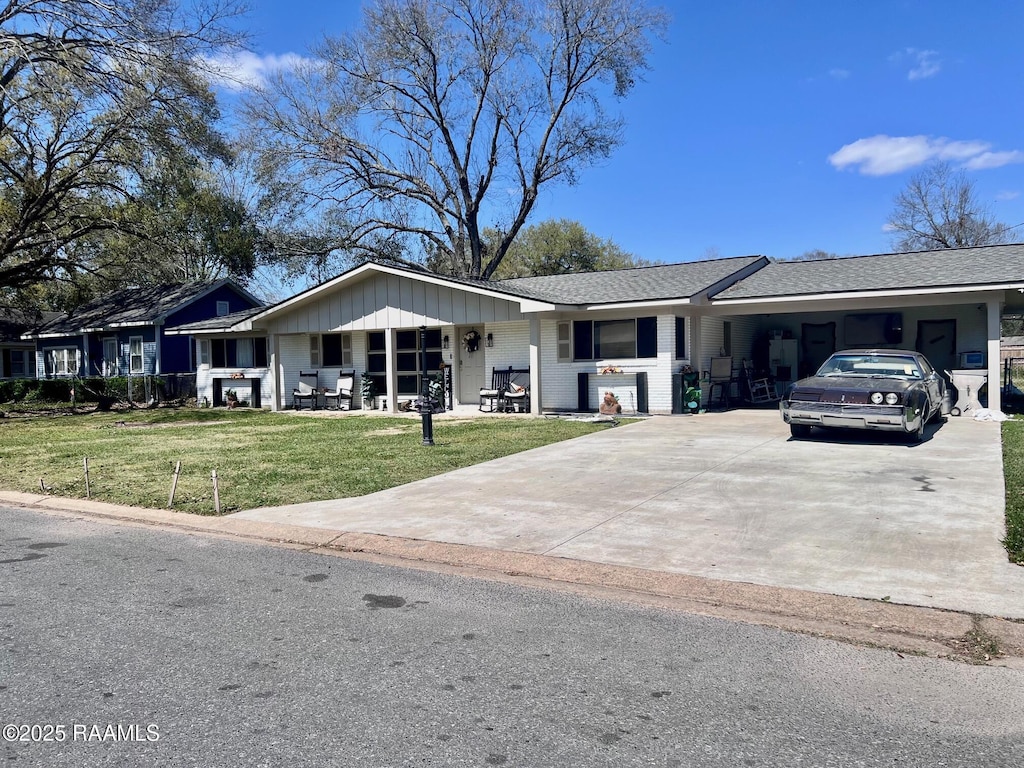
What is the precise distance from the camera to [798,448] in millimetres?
11477

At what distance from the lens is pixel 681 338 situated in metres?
18.0

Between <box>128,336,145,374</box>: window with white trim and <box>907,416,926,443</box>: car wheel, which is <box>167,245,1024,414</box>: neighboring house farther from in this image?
<box>128,336,145,374</box>: window with white trim

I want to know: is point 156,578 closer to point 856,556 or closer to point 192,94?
point 856,556

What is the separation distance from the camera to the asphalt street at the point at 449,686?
3102 millimetres

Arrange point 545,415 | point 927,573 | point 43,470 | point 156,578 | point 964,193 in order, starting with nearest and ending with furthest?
point 927,573 < point 156,578 < point 43,470 < point 545,415 < point 964,193

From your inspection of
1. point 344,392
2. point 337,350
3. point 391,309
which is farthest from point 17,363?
point 391,309

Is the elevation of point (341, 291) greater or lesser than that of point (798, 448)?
greater

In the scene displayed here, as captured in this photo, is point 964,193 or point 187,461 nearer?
point 187,461

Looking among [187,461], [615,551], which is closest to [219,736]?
[615,551]

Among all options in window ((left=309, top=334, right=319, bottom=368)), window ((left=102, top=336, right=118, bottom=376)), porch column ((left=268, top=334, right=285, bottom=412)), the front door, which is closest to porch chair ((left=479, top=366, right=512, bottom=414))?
the front door

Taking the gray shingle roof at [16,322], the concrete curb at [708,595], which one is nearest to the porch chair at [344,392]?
the concrete curb at [708,595]

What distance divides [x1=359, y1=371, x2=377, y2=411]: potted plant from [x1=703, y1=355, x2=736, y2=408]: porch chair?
31.8 feet

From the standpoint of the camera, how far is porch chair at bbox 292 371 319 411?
22.7 m

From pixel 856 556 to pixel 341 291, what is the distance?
57.2 ft
